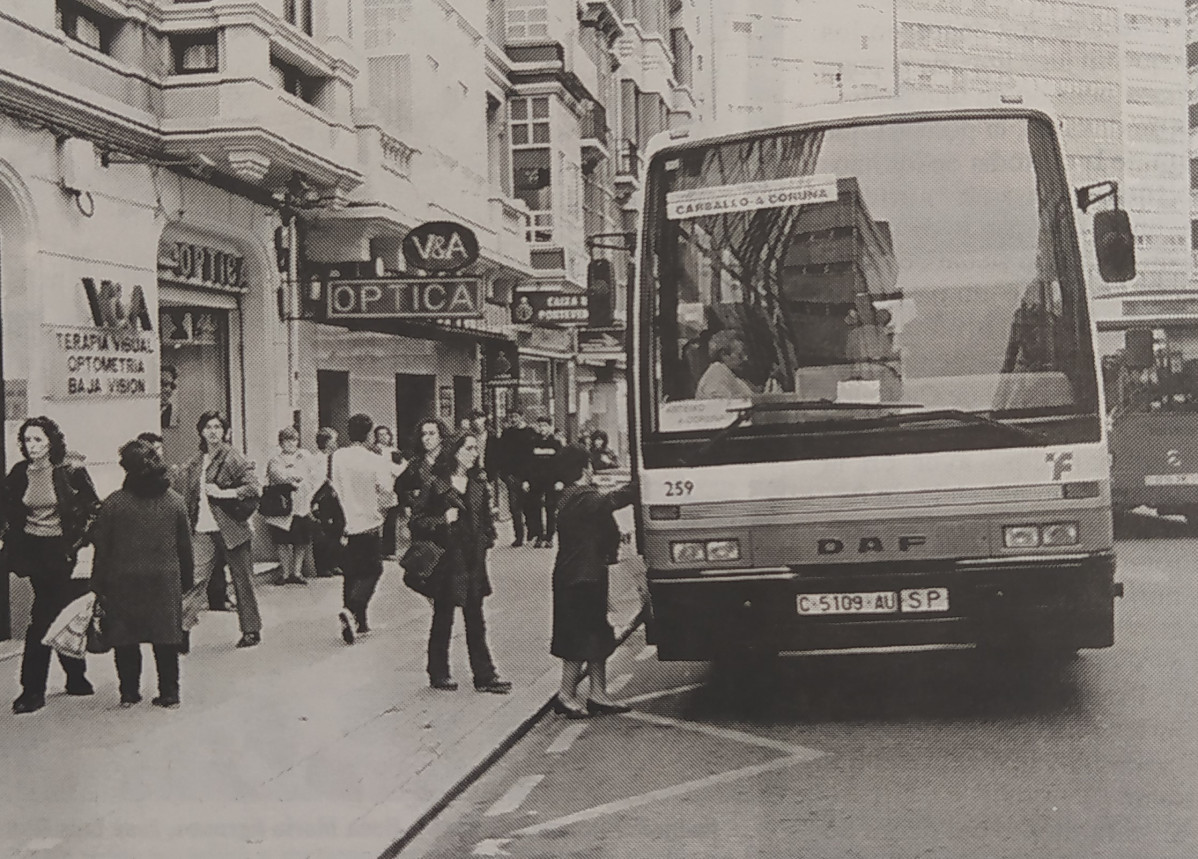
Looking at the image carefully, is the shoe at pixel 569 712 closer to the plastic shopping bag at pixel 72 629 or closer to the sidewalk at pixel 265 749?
the sidewalk at pixel 265 749

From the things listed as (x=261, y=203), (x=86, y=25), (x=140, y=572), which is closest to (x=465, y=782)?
(x=140, y=572)

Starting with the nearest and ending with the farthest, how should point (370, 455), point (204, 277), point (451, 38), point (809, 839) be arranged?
1. point (809, 839)
2. point (370, 455)
3. point (204, 277)
4. point (451, 38)

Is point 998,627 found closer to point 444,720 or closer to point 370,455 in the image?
point 444,720

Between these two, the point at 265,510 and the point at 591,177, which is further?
the point at 591,177

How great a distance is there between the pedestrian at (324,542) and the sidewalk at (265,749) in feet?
11.0

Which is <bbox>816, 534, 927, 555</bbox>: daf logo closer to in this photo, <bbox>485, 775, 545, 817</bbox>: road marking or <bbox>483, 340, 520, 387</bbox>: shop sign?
<bbox>485, 775, 545, 817</bbox>: road marking

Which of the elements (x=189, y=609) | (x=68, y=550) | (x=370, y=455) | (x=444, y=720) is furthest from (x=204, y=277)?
(x=444, y=720)

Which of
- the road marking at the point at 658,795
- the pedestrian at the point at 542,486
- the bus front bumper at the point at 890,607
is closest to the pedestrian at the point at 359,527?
the bus front bumper at the point at 890,607

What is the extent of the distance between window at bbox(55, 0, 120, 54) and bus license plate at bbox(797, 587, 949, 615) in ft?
23.7

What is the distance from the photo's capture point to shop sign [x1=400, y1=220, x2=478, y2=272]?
17.8 m

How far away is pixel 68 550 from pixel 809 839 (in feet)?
16.0

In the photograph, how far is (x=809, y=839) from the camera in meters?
6.02

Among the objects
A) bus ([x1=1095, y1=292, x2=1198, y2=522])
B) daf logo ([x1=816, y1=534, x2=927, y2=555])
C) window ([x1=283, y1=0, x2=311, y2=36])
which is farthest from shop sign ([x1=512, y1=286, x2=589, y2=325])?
daf logo ([x1=816, y1=534, x2=927, y2=555])

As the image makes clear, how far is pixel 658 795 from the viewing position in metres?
6.97
